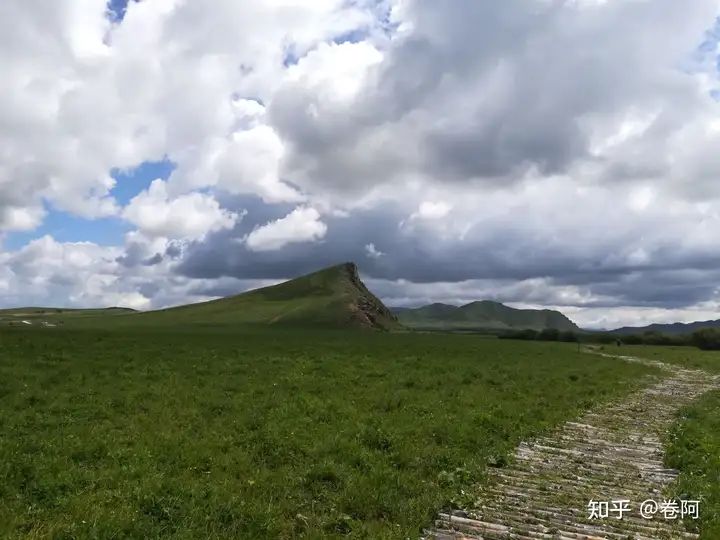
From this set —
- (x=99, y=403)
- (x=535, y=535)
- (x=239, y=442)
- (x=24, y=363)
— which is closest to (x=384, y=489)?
(x=535, y=535)

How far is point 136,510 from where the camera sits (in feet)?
38.3

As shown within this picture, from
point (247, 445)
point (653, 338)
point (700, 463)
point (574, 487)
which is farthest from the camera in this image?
point (653, 338)

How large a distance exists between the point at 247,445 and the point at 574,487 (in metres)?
9.48

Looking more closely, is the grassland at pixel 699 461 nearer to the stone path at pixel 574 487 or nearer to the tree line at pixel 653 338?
the stone path at pixel 574 487

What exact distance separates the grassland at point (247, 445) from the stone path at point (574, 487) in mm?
805

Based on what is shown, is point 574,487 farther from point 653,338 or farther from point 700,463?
point 653,338

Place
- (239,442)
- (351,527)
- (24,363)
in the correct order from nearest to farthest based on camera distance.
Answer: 1. (351,527)
2. (239,442)
3. (24,363)

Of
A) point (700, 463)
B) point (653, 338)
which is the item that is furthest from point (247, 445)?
point (653, 338)

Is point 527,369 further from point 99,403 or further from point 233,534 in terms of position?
point 233,534

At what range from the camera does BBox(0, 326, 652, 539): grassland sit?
38.4 ft

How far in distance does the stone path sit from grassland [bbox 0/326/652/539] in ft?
2.64

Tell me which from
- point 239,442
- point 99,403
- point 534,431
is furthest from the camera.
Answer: point 99,403

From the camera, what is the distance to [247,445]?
57.0 feet

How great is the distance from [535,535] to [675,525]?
11.1 ft
